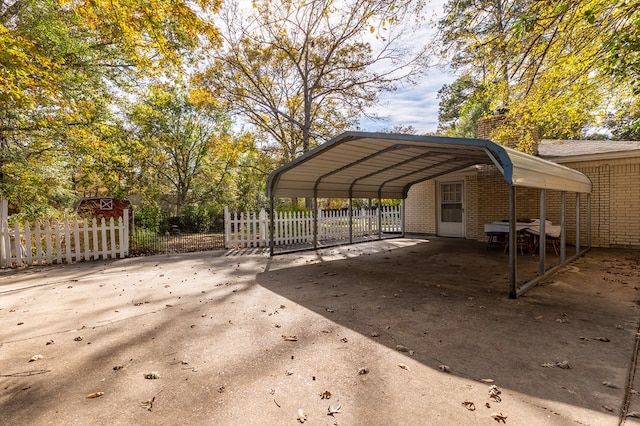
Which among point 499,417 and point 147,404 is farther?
point 147,404

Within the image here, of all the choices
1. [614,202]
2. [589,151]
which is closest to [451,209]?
[589,151]

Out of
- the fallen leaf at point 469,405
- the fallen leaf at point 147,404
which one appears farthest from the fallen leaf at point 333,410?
the fallen leaf at point 147,404

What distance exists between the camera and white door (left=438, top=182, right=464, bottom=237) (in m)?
13.4

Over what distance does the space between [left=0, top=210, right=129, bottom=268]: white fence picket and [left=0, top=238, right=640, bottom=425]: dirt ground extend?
1.72 metres

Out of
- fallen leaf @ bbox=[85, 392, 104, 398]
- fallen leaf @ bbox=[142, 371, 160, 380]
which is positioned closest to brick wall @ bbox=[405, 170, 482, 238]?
fallen leaf @ bbox=[142, 371, 160, 380]

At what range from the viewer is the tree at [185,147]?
61.8ft

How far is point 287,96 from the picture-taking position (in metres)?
18.2

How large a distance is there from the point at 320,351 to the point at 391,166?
7.74 metres

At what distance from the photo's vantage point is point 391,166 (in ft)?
32.6

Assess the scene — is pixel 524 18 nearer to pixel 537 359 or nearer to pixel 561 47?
pixel 561 47

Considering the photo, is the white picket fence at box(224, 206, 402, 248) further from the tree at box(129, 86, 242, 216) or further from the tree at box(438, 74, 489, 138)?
the tree at box(438, 74, 489, 138)

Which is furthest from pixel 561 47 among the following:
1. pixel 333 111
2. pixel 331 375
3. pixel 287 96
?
pixel 287 96

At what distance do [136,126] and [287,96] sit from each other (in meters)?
9.69

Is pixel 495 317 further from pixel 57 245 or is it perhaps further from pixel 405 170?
pixel 57 245
